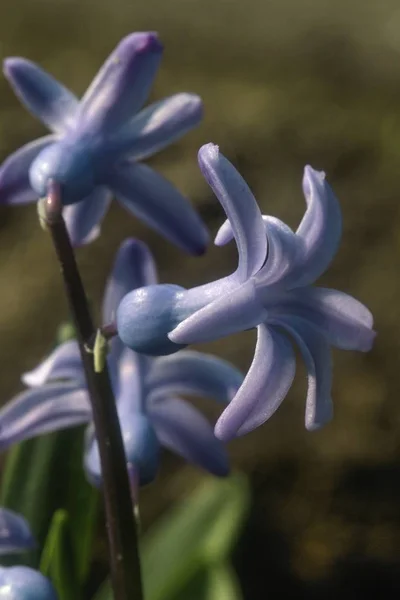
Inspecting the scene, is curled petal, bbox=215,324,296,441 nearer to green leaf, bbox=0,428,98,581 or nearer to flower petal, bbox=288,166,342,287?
flower petal, bbox=288,166,342,287

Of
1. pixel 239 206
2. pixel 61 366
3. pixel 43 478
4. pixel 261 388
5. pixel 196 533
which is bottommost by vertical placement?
pixel 196 533

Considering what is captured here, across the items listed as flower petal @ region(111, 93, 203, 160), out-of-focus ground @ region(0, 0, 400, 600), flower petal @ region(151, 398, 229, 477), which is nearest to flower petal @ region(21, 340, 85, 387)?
flower petal @ region(151, 398, 229, 477)

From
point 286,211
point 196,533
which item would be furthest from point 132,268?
point 286,211

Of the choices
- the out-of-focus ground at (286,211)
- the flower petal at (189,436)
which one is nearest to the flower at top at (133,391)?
the flower petal at (189,436)

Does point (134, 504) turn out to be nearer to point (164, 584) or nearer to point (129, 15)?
point (164, 584)

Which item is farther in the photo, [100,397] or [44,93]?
[44,93]

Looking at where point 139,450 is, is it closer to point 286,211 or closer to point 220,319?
point 220,319
